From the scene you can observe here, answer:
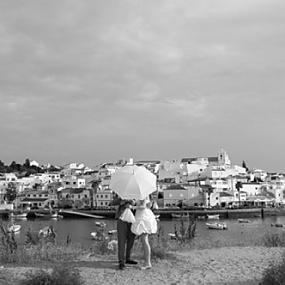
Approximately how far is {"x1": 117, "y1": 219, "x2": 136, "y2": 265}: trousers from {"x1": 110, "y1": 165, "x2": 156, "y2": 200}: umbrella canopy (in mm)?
469

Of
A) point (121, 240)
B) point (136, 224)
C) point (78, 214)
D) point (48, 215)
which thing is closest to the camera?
point (136, 224)

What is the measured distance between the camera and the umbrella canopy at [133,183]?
7.59 meters

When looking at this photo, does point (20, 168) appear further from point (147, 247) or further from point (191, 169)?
point (147, 247)

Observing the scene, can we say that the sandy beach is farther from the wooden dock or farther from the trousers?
the wooden dock

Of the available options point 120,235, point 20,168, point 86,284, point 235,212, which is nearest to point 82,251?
point 120,235

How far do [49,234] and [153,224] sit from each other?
4270 millimetres

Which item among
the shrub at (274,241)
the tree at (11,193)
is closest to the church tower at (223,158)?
the tree at (11,193)

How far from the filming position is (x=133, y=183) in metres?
7.66

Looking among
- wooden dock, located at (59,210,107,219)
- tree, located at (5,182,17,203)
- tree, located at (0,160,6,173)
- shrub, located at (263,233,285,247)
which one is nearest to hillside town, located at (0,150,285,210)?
tree, located at (5,182,17,203)

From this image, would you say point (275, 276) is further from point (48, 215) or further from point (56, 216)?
point (48, 215)

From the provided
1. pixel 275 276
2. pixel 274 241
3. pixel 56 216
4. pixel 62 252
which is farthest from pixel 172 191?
pixel 275 276

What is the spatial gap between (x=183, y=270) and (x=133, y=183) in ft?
5.42

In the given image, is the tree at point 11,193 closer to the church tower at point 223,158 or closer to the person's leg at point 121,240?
the church tower at point 223,158

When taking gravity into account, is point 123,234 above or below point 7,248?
above
